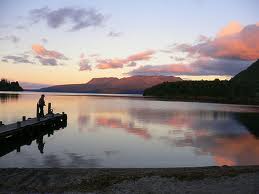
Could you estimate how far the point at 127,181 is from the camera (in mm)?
13117

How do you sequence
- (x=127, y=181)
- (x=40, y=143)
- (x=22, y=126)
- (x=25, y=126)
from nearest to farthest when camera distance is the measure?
(x=127, y=181) → (x=40, y=143) → (x=22, y=126) → (x=25, y=126)

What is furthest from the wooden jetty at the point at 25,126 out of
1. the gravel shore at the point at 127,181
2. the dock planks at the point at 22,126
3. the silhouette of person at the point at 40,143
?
the gravel shore at the point at 127,181

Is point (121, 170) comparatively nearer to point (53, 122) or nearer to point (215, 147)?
point (215, 147)

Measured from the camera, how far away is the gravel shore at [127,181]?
12.1 meters

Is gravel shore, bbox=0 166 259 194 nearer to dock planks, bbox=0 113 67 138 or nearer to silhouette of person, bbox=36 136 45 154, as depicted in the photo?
silhouette of person, bbox=36 136 45 154

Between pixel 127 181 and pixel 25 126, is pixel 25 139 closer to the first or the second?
pixel 25 126

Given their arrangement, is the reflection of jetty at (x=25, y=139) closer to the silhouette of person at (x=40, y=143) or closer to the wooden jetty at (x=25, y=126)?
the silhouette of person at (x=40, y=143)

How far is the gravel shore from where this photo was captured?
12.1 meters

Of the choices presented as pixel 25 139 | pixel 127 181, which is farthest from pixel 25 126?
pixel 127 181

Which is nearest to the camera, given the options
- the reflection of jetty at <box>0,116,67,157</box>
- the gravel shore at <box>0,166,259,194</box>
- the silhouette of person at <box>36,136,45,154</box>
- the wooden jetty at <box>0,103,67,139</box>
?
the gravel shore at <box>0,166,259,194</box>

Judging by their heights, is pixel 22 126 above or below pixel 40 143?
above

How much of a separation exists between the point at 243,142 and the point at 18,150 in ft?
67.7

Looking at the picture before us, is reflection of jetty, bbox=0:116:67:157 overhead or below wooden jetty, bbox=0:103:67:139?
below

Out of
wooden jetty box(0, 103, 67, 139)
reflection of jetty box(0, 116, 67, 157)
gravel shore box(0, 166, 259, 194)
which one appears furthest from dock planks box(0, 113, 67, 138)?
gravel shore box(0, 166, 259, 194)
